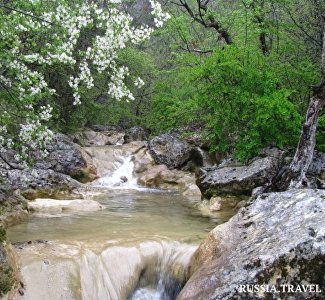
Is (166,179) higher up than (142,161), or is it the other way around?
(142,161)

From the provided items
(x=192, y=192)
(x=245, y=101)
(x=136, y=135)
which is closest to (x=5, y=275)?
(x=245, y=101)

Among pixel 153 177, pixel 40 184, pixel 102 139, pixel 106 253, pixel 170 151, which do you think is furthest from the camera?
pixel 102 139

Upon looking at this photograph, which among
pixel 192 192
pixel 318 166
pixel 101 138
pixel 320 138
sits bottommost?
pixel 192 192

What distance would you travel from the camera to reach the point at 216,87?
35.1 ft

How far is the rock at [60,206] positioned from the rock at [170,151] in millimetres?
7165

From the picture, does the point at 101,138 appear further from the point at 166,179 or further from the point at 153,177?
the point at 166,179

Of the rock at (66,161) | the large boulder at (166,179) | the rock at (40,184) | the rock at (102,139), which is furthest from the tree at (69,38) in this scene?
the rock at (102,139)

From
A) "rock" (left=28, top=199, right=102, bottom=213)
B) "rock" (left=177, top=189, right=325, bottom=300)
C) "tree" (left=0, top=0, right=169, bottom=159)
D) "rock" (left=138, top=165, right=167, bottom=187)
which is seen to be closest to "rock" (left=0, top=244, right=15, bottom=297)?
"rock" (left=177, top=189, right=325, bottom=300)

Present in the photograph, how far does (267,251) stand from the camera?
420cm

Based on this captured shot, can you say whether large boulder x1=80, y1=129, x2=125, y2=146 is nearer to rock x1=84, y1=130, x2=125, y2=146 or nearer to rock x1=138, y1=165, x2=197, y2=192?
rock x1=84, y1=130, x2=125, y2=146

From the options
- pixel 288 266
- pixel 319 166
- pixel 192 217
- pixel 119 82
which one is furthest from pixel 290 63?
pixel 288 266

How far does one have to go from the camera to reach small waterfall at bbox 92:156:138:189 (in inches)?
604

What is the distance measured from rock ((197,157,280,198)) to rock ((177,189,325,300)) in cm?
423

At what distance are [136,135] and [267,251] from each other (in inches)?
763
